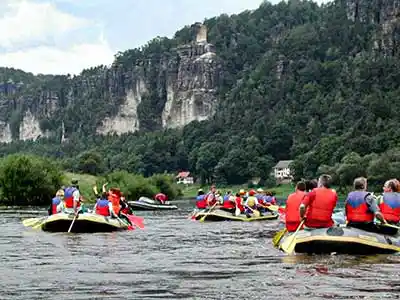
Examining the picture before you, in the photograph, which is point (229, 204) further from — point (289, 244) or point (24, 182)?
point (24, 182)

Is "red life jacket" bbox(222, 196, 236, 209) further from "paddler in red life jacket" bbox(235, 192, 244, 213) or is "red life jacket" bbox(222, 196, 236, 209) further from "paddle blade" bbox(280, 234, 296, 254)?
"paddle blade" bbox(280, 234, 296, 254)

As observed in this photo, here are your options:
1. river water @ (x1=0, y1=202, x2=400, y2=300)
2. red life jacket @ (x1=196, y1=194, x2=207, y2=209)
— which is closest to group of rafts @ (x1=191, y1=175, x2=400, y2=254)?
river water @ (x1=0, y1=202, x2=400, y2=300)

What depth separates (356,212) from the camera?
2012cm

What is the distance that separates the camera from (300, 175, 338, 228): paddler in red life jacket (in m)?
20.0

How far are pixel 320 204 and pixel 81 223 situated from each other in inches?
497

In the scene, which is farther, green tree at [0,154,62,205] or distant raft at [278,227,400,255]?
green tree at [0,154,62,205]

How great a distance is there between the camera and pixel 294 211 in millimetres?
21750

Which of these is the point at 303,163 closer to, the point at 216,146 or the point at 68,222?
the point at 216,146

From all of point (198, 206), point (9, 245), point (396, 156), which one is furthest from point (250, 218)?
point (396, 156)

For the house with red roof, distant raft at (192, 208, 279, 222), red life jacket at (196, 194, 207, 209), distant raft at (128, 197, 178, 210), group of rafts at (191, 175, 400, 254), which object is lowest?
the house with red roof

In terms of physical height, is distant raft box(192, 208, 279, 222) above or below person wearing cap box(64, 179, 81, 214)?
below

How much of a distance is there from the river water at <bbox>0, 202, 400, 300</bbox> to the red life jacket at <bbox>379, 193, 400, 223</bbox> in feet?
6.88

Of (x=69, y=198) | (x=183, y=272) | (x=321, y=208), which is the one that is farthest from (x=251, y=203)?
(x=183, y=272)

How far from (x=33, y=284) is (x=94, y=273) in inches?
78.9
